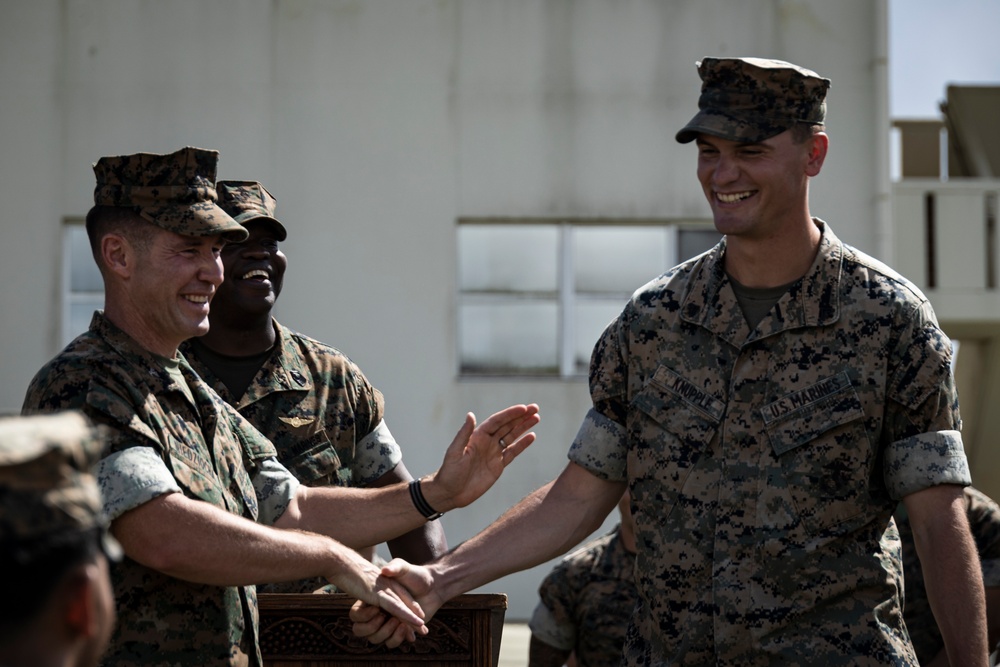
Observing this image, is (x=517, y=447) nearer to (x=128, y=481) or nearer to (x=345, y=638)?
(x=345, y=638)

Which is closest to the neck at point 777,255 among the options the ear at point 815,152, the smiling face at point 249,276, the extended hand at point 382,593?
the ear at point 815,152

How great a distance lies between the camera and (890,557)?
3703 mm

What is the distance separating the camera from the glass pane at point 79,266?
11.9 m

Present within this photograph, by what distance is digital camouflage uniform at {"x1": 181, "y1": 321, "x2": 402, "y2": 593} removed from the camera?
206 inches

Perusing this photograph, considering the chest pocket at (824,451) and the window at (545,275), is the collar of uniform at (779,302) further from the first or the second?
the window at (545,275)

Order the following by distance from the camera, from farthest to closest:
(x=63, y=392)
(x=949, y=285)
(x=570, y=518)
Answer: (x=949, y=285) → (x=570, y=518) → (x=63, y=392)

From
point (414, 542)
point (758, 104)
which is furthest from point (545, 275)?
point (758, 104)

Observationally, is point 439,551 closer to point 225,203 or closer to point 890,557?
point 225,203

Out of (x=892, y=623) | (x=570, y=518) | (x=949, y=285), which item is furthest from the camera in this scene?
(x=949, y=285)

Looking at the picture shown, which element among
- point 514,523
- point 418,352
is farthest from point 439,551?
point 418,352

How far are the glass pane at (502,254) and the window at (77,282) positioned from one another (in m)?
3.06

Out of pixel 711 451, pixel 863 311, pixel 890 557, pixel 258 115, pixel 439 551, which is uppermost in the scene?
pixel 258 115

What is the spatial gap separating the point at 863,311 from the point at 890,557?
0.64 metres

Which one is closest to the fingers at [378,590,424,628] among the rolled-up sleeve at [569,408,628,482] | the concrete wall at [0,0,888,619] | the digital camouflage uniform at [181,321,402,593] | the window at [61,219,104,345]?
the rolled-up sleeve at [569,408,628,482]
